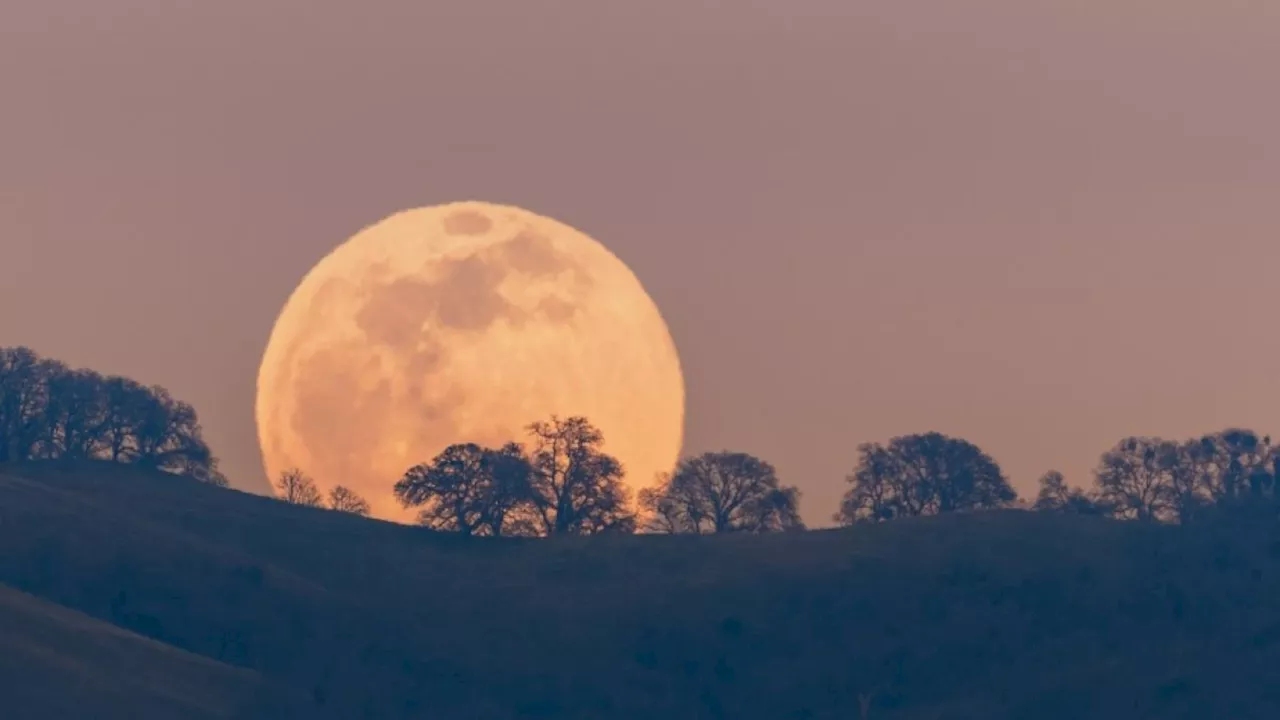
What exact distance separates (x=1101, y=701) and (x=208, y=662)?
2458 inches

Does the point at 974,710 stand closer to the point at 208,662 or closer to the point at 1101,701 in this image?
the point at 1101,701

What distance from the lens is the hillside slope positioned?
175000 millimetres

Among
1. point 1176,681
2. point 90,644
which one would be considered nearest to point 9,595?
point 90,644

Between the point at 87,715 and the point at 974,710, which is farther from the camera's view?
the point at 974,710

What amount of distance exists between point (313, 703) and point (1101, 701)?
55.2 metres

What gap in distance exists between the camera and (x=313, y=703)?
199125 mm

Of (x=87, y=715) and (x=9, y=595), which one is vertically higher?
(x=9, y=595)

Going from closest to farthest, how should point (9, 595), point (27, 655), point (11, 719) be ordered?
point (11, 719) < point (27, 655) < point (9, 595)

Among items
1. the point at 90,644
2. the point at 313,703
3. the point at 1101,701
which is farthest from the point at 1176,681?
the point at 90,644

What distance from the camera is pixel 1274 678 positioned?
199 metres

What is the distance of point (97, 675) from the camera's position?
182 meters

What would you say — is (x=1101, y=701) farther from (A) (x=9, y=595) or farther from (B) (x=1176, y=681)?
(A) (x=9, y=595)

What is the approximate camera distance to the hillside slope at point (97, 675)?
6890 inches

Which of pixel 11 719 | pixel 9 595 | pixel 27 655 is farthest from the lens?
pixel 9 595
